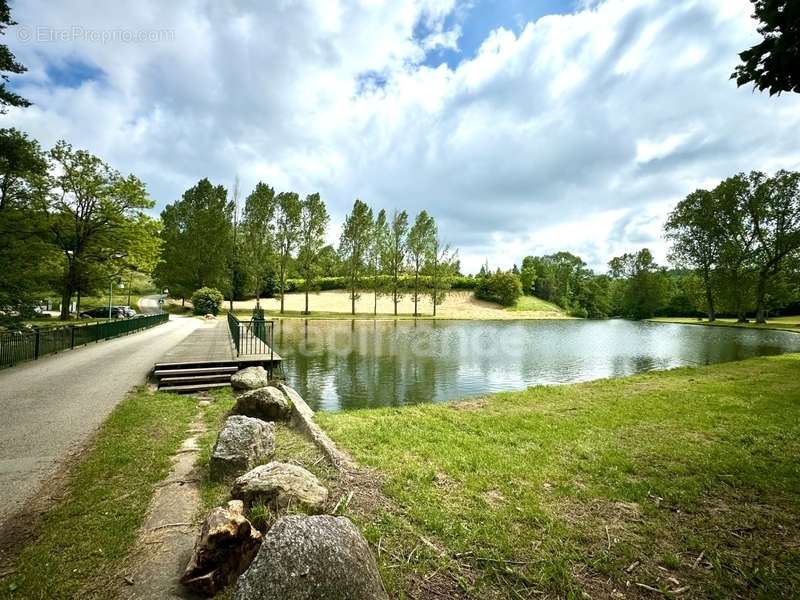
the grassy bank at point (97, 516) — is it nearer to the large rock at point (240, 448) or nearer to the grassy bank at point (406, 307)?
the large rock at point (240, 448)

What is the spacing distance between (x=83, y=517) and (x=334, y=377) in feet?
29.6

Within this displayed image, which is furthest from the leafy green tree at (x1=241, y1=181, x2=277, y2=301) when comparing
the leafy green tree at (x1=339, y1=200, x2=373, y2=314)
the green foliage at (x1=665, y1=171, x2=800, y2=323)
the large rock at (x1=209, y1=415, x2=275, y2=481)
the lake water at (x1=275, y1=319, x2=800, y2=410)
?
the green foliage at (x1=665, y1=171, x2=800, y2=323)

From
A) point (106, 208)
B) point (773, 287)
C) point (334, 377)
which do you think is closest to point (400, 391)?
point (334, 377)

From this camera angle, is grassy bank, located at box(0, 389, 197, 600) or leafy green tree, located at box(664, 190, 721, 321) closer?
grassy bank, located at box(0, 389, 197, 600)

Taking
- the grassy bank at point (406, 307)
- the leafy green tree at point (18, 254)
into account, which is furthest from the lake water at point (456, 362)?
the grassy bank at point (406, 307)

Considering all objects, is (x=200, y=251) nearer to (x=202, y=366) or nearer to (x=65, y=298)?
(x=65, y=298)

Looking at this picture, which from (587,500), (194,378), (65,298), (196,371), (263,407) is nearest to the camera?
(587,500)

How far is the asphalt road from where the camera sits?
4.54 meters

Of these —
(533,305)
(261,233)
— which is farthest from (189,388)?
(533,305)

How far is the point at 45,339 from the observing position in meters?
12.9

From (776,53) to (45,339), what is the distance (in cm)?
1925

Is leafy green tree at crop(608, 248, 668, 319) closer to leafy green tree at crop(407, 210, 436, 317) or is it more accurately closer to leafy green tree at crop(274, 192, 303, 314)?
leafy green tree at crop(407, 210, 436, 317)

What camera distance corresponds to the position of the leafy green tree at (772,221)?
3619cm

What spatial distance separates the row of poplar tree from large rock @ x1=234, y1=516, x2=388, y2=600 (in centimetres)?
4197
